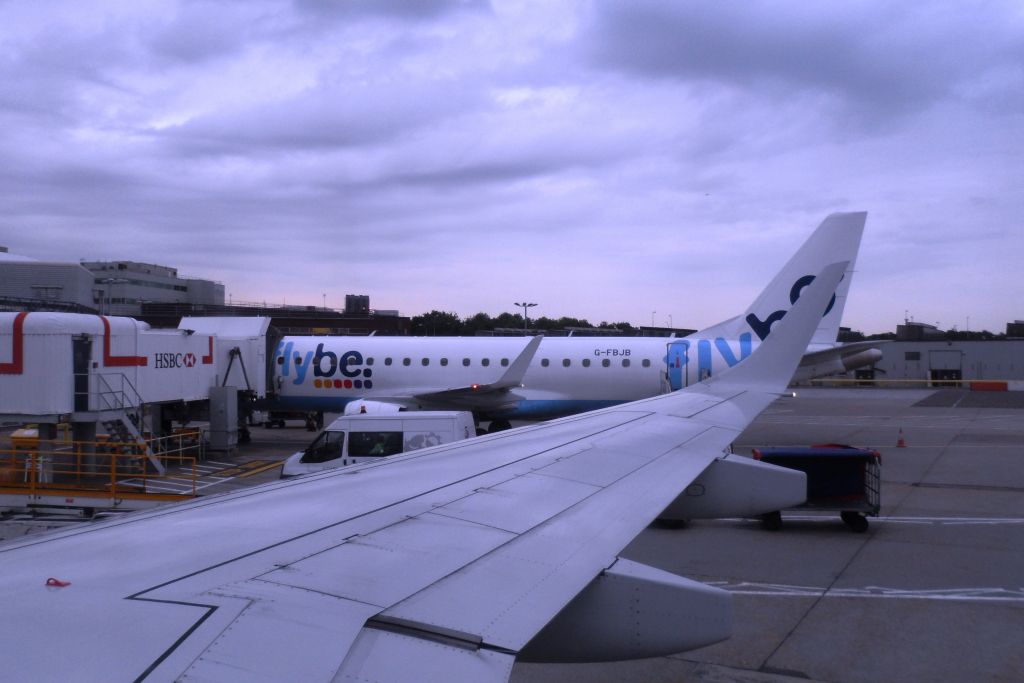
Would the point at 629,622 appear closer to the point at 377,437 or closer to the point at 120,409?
the point at 377,437

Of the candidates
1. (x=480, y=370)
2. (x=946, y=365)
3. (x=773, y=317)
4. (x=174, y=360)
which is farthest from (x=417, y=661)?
(x=946, y=365)

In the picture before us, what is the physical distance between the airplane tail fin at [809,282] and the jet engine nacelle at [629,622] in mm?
15998

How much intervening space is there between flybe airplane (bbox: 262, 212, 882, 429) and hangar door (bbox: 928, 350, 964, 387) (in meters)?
46.4

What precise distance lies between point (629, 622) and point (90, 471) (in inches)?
615

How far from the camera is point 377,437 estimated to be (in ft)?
47.4

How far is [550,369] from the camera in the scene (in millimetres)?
24234

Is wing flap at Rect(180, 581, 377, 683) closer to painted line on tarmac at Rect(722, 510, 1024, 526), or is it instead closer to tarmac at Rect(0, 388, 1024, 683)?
tarmac at Rect(0, 388, 1024, 683)

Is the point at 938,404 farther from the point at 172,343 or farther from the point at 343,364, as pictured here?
the point at 172,343

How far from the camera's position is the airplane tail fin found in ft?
63.2

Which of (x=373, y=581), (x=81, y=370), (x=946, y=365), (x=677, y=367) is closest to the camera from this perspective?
(x=373, y=581)

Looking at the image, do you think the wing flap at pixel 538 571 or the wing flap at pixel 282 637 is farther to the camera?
the wing flap at pixel 538 571

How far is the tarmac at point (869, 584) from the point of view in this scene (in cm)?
672

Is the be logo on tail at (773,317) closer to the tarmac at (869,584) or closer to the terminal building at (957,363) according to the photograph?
the tarmac at (869,584)

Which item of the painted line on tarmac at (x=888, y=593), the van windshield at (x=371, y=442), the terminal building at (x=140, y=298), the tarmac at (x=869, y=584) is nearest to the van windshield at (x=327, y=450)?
the van windshield at (x=371, y=442)
